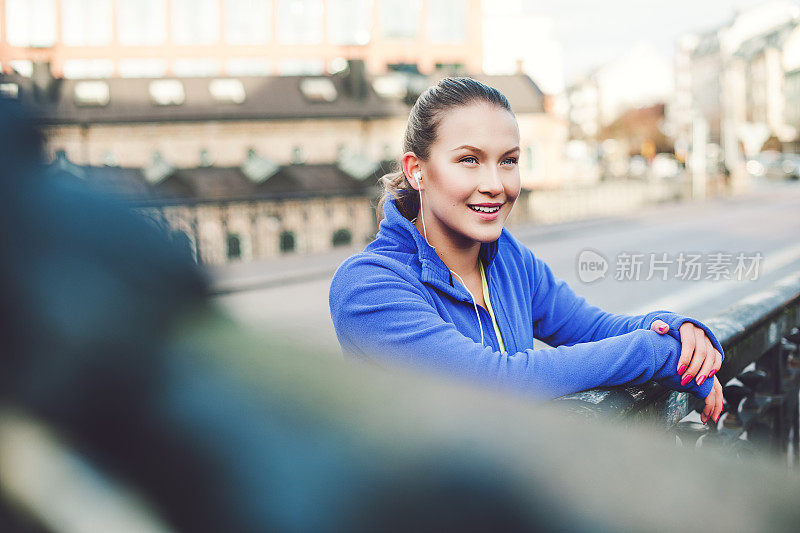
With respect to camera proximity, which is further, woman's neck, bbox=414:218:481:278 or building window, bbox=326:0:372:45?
building window, bbox=326:0:372:45

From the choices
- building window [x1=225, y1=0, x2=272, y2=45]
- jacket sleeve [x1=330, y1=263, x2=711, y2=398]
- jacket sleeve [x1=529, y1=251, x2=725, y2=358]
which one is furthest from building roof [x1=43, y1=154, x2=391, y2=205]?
jacket sleeve [x1=330, y1=263, x2=711, y2=398]

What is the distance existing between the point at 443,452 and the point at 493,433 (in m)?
0.05

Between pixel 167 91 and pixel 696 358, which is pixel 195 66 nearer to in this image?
pixel 167 91

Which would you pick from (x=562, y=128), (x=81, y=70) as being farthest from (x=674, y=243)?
(x=81, y=70)

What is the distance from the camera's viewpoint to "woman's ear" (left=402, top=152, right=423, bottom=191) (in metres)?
2.41

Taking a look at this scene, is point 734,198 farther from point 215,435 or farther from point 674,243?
point 215,435

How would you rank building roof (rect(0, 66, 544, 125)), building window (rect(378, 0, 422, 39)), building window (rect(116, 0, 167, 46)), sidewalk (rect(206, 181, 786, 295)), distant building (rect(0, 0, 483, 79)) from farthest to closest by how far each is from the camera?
1. building window (rect(378, 0, 422, 39))
2. building window (rect(116, 0, 167, 46))
3. distant building (rect(0, 0, 483, 79))
4. building roof (rect(0, 66, 544, 125))
5. sidewalk (rect(206, 181, 786, 295))

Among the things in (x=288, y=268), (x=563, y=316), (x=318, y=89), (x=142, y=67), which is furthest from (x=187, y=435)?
(x=142, y=67)

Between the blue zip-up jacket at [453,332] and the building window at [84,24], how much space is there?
61.0 metres

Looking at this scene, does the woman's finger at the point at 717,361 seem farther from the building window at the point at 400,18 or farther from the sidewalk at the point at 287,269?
the building window at the point at 400,18

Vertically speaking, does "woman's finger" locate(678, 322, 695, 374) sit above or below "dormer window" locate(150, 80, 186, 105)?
below

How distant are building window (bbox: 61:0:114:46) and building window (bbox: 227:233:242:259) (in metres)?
43.4

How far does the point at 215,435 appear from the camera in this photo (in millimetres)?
675

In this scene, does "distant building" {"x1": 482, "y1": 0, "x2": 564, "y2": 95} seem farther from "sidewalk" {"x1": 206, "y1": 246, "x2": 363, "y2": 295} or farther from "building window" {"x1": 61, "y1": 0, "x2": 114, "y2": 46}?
"sidewalk" {"x1": 206, "y1": 246, "x2": 363, "y2": 295}
